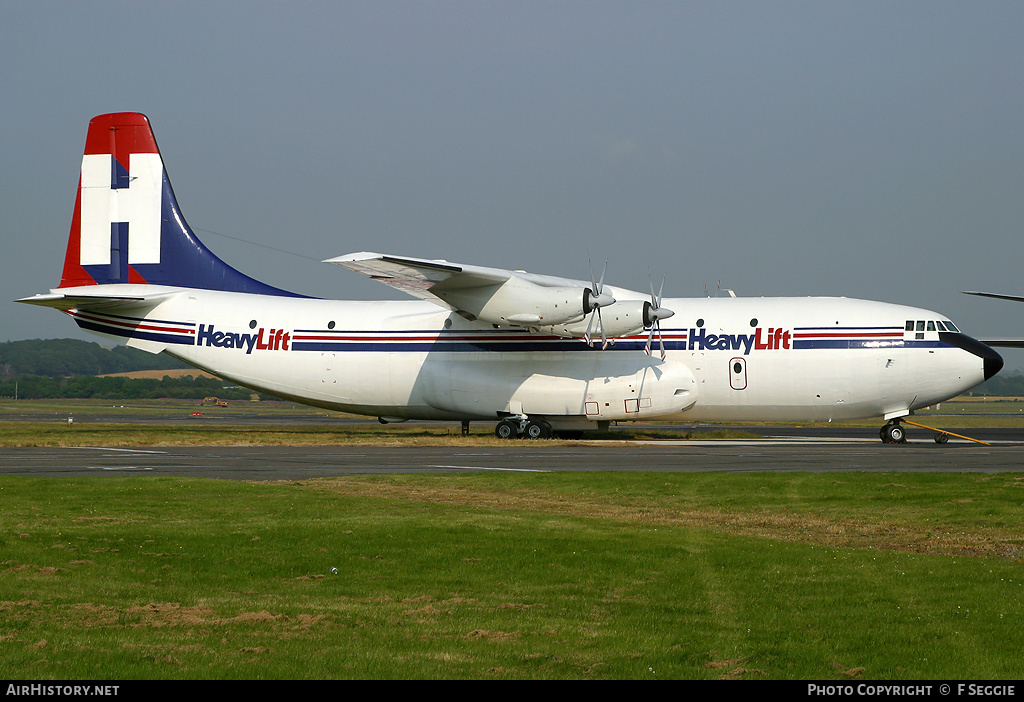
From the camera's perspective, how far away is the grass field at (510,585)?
21.6ft

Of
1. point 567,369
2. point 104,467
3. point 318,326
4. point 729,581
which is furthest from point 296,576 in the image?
point 318,326

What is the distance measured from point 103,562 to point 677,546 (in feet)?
21.0

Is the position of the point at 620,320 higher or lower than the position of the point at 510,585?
higher

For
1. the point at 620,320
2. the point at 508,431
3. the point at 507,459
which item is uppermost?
the point at 620,320

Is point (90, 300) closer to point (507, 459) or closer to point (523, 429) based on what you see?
point (523, 429)

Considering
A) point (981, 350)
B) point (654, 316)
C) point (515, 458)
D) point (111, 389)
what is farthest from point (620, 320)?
point (111, 389)

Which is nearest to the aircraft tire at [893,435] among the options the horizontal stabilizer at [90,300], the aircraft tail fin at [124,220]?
the aircraft tail fin at [124,220]

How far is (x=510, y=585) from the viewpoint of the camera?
9.20m

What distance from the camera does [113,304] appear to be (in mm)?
34281

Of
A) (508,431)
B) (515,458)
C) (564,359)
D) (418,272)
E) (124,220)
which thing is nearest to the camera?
(515,458)

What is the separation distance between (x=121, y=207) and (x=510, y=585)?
103 ft

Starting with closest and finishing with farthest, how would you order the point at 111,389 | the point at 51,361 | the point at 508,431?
the point at 508,431 → the point at 111,389 → the point at 51,361

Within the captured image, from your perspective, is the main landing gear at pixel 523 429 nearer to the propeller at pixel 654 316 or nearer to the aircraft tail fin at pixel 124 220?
the propeller at pixel 654 316
